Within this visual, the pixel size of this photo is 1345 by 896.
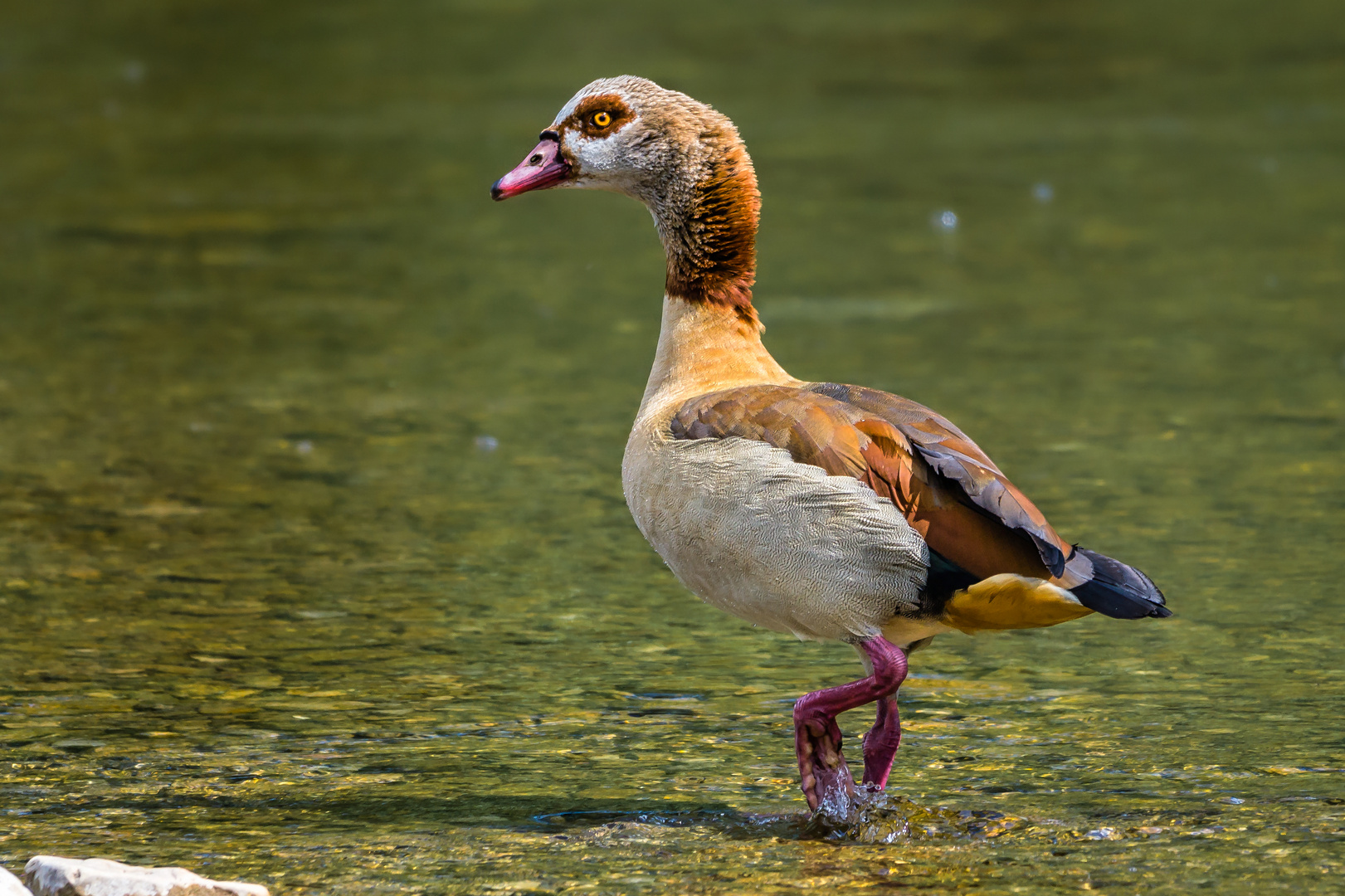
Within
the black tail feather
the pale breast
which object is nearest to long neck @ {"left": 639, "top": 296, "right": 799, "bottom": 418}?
the pale breast

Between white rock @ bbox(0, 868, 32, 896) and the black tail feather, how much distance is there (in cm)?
232

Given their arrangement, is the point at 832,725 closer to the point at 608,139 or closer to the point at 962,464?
the point at 962,464

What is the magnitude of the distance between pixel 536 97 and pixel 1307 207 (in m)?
5.97

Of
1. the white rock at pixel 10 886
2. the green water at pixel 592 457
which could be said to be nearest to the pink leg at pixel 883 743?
the green water at pixel 592 457

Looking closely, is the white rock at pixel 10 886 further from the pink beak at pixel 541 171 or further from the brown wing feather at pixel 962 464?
the pink beak at pixel 541 171

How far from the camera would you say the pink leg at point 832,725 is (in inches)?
186

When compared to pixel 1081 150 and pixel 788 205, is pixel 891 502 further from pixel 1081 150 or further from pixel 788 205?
pixel 1081 150

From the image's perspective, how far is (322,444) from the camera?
8.41 meters

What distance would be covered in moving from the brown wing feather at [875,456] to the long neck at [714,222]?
484mm

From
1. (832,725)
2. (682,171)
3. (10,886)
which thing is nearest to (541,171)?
(682,171)

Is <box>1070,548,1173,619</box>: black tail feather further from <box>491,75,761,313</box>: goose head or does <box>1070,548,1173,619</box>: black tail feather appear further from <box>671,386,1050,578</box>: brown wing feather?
<box>491,75,761,313</box>: goose head

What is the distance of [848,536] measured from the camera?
4.68m

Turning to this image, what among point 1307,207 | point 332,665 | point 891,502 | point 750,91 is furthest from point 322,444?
point 750,91

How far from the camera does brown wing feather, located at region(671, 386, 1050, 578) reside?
15.1 ft
